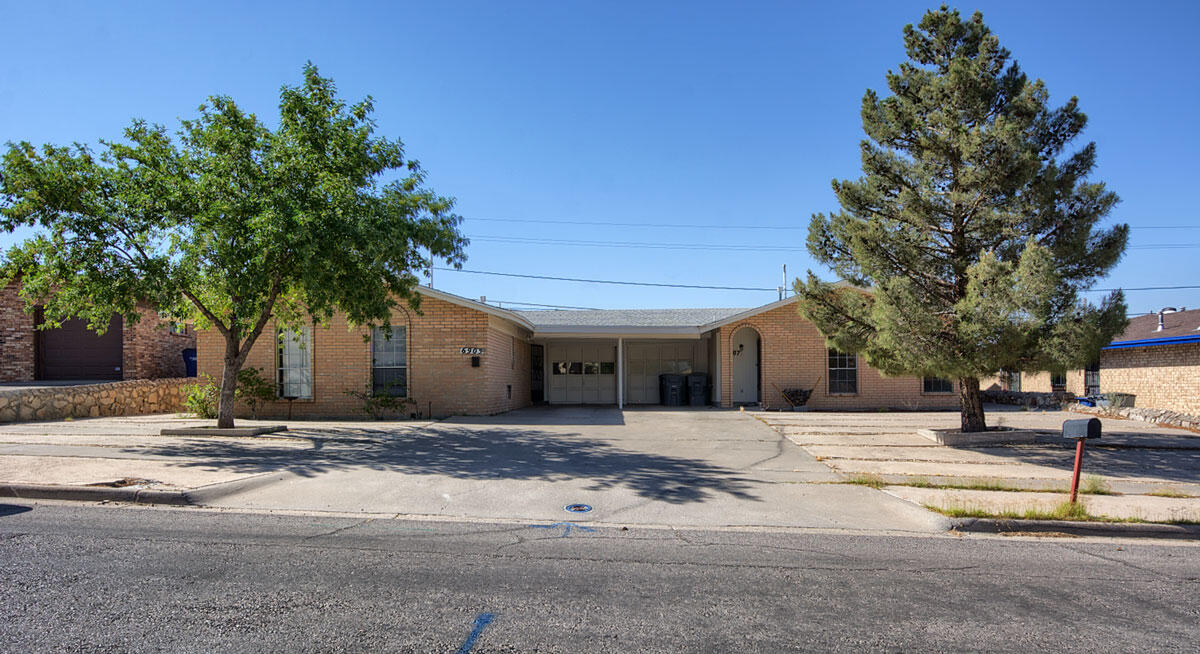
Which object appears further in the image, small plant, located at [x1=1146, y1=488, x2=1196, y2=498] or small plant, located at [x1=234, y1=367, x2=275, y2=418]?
small plant, located at [x1=234, y1=367, x2=275, y2=418]

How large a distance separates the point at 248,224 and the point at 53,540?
594 centimetres

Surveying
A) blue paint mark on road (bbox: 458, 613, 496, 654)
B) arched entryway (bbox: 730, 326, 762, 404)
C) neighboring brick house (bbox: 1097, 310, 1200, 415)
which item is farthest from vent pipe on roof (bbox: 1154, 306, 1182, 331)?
blue paint mark on road (bbox: 458, 613, 496, 654)

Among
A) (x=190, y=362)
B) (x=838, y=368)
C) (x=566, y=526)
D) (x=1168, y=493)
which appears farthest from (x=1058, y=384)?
(x=190, y=362)

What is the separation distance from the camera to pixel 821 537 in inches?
239

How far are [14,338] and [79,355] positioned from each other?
1.60 meters

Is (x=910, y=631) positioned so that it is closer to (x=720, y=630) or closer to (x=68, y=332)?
(x=720, y=630)

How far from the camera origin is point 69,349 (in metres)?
20.0

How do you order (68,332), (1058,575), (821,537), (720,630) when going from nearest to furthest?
(720,630) → (1058,575) → (821,537) → (68,332)

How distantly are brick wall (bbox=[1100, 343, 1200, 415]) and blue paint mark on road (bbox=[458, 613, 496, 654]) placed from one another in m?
21.8

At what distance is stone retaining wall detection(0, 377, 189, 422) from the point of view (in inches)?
586

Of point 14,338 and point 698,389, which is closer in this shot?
point 14,338

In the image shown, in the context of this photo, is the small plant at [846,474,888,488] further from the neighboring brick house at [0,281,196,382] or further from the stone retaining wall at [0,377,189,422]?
the neighboring brick house at [0,281,196,382]

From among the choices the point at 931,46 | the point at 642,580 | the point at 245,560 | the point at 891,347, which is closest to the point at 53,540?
the point at 245,560

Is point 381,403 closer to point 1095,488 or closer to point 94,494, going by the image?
point 94,494
